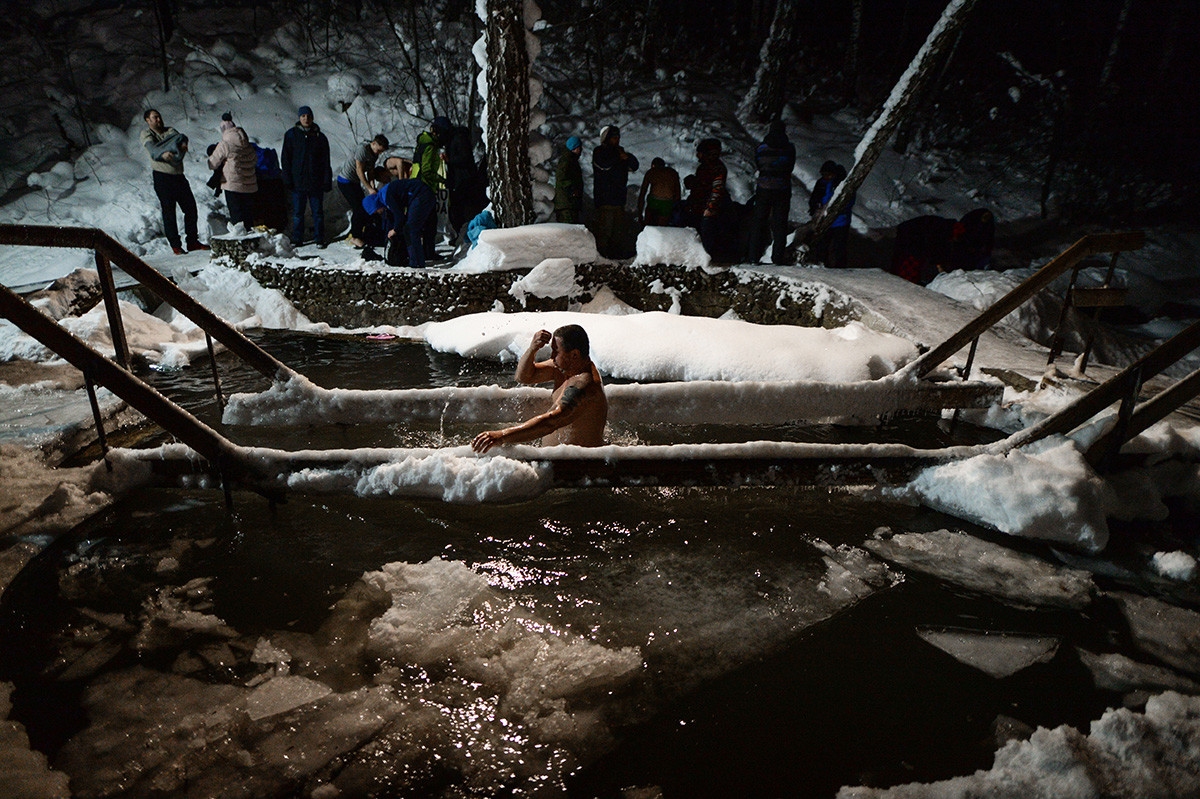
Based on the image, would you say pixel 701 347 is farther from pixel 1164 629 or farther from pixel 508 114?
pixel 508 114

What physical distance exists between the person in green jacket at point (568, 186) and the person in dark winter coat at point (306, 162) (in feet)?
11.9

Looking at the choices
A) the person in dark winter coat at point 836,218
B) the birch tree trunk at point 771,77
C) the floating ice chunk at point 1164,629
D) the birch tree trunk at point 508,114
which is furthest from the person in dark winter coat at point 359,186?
the floating ice chunk at point 1164,629

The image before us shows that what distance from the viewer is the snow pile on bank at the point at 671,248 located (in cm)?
873

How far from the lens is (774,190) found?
28.6 ft

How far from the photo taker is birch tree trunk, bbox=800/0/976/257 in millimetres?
7383

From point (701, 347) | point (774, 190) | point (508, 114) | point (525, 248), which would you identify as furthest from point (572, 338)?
point (508, 114)

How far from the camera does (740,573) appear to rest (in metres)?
3.25

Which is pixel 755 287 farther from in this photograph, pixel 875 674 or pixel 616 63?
pixel 616 63

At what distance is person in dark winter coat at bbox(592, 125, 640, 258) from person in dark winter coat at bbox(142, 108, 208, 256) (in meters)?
6.15

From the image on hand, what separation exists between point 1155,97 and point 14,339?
74.4ft

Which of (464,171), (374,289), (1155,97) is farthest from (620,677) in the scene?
(1155,97)

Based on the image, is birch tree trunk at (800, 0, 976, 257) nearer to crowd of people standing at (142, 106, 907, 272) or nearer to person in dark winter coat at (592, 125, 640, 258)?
crowd of people standing at (142, 106, 907, 272)

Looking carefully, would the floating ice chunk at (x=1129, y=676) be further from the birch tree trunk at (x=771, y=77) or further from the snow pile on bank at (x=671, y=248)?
the birch tree trunk at (x=771, y=77)

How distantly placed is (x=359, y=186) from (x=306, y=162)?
1189mm
